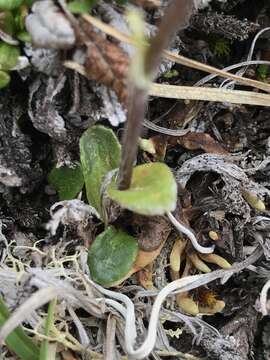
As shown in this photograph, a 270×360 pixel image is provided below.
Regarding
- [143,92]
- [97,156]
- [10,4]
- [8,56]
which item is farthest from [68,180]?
[143,92]

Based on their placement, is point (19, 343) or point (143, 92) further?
point (19, 343)

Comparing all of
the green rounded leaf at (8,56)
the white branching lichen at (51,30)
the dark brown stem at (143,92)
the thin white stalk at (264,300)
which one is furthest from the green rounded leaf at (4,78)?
the thin white stalk at (264,300)

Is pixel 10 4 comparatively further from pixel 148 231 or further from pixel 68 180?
pixel 148 231

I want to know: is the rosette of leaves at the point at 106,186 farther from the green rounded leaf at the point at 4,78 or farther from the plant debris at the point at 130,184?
the green rounded leaf at the point at 4,78

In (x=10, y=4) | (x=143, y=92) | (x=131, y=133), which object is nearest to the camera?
(x=143, y=92)

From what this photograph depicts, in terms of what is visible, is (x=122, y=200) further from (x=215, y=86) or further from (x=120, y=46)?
(x=215, y=86)

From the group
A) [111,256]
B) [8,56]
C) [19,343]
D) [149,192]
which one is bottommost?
[19,343]

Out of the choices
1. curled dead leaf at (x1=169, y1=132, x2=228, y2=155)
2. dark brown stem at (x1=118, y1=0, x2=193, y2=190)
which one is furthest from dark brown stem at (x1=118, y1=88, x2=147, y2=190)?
curled dead leaf at (x1=169, y1=132, x2=228, y2=155)
